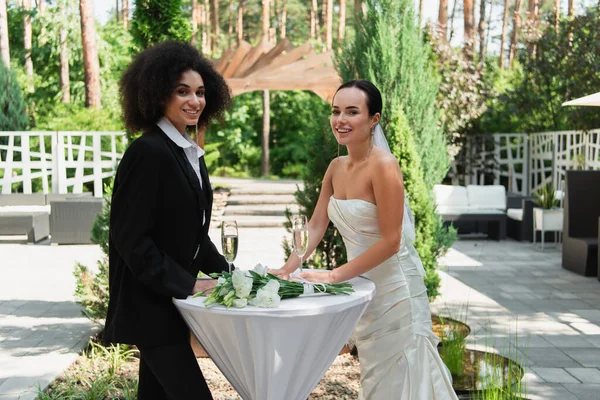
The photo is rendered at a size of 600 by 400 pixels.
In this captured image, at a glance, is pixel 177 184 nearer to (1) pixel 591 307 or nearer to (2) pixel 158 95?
(2) pixel 158 95

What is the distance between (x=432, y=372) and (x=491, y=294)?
4.92 metres

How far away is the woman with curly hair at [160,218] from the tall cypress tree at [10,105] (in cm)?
1575

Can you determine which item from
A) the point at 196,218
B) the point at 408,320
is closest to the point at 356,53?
Answer: the point at 408,320

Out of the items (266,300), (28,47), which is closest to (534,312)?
(266,300)

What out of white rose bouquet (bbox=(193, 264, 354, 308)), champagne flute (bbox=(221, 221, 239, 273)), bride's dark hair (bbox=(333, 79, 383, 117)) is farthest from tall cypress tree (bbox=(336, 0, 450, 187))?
white rose bouquet (bbox=(193, 264, 354, 308))

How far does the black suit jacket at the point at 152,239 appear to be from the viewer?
254 centimetres

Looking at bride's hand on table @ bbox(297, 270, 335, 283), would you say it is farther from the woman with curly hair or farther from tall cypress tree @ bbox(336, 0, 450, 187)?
tall cypress tree @ bbox(336, 0, 450, 187)

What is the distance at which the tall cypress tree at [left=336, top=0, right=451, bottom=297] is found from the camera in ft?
18.7

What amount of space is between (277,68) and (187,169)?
1432 centimetres

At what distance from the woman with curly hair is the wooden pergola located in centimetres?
1363

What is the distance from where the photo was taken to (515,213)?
12797 mm

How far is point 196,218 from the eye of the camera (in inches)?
108

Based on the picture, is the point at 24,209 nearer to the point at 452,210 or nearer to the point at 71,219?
the point at 71,219

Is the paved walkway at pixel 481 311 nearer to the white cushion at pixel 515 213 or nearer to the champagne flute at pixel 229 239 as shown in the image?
the white cushion at pixel 515 213
